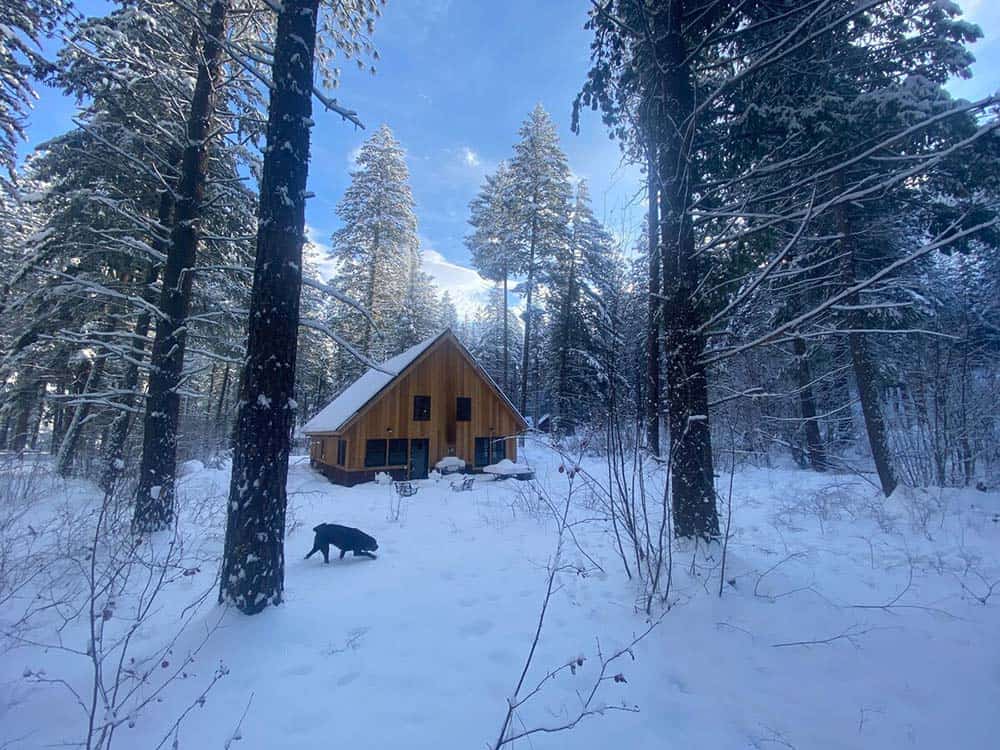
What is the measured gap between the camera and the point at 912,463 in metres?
8.87

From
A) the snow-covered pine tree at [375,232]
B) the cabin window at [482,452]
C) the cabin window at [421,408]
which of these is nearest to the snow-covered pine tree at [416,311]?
the snow-covered pine tree at [375,232]

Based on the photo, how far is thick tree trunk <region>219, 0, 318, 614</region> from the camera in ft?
11.9

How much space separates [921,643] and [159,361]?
9453mm

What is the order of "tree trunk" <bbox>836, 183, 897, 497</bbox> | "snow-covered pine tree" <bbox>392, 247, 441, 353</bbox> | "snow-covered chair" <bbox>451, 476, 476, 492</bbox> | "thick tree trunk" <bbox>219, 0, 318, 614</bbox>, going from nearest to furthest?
"thick tree trunk" <bbox>219, 0, 318, 614</bbox> → "tree trunk" <bbox>836, 183, 897, 497</bbox> → "snow-covered chair" <bbox>451, 476, 476, 492</bbox> → "snow-covered pine tree" <bbox>392, 247, 441, 353</bbox>

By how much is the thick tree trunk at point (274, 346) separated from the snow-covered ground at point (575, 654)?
32 centimetres

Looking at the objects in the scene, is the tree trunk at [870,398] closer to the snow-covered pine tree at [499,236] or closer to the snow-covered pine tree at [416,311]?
the snow-covered pine tree at [499,236]

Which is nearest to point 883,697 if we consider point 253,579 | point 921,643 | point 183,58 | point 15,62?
point 921,643

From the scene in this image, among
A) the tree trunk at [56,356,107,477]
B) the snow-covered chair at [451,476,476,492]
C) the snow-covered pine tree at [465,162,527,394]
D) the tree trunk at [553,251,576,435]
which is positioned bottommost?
the snow-covered chair at [451,476,476,492]

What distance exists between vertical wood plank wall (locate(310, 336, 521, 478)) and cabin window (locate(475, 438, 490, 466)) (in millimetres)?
273

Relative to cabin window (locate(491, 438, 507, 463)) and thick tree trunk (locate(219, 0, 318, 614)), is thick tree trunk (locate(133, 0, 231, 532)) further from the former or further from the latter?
cabin window (locate(491, 438, 507, 463))

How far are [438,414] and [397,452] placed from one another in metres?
2.21

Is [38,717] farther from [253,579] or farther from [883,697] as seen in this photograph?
[883,697]

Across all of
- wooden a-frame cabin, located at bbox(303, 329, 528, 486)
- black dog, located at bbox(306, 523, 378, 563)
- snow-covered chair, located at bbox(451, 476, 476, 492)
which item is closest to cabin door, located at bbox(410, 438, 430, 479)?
wooden a-frame cabin, located at bbox(303, 329, 528, 486)

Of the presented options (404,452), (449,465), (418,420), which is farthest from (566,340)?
(404,452)
